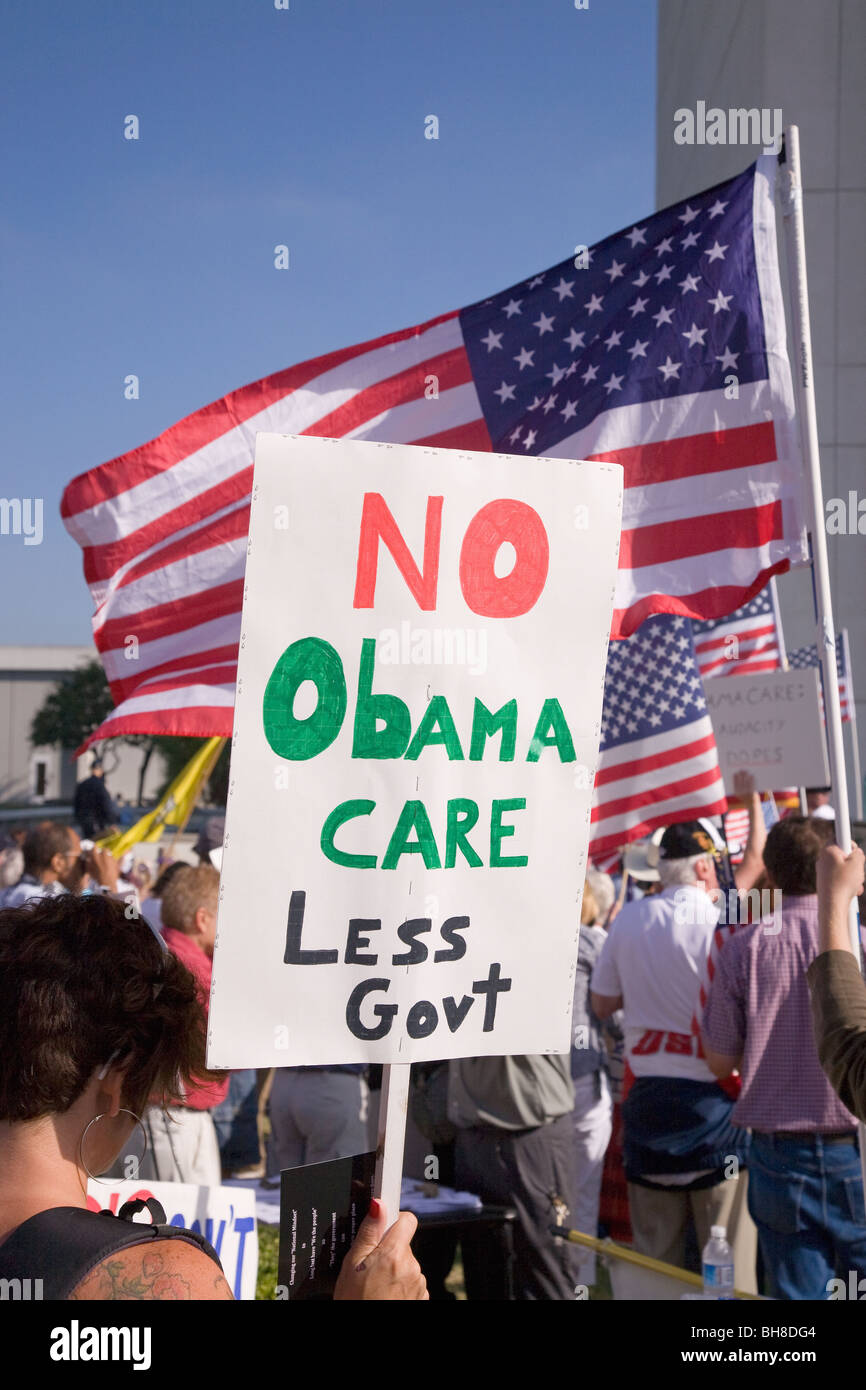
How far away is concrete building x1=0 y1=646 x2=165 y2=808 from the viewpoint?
88.0 meters

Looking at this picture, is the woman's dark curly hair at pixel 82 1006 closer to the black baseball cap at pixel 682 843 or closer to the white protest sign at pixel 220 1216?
the white protest sign at pixel 220 1216

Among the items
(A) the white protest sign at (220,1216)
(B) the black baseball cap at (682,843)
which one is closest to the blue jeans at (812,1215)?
(B) the black baseball cap at (682,843)

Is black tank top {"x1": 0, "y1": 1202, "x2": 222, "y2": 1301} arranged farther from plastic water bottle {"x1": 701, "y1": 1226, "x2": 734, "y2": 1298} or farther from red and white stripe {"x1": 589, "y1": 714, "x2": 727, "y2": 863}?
red and white stripe {"x1": 589, "y1": 714, "x2": 727, "y2": 863}

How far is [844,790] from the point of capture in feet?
12.2

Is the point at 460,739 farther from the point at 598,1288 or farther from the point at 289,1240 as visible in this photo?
the point at 598,1288

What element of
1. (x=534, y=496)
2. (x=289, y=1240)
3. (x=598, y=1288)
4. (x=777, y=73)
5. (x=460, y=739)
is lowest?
(x=598, y=1288)

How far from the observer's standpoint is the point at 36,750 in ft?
297

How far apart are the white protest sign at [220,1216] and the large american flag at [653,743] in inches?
138

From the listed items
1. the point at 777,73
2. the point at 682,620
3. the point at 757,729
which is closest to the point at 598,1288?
the point at 757,729

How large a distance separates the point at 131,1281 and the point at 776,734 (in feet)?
15.4

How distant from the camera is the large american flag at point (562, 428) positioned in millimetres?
4559

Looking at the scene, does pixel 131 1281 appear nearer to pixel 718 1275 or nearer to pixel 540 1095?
pixel 718 1275

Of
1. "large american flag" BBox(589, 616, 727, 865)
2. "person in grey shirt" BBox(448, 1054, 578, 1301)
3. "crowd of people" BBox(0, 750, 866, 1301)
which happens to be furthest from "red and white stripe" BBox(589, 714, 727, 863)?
"person in grey shirt" BBox(448, 1054, 578, 1301)

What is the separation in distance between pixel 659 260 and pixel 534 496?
8.24 ft
